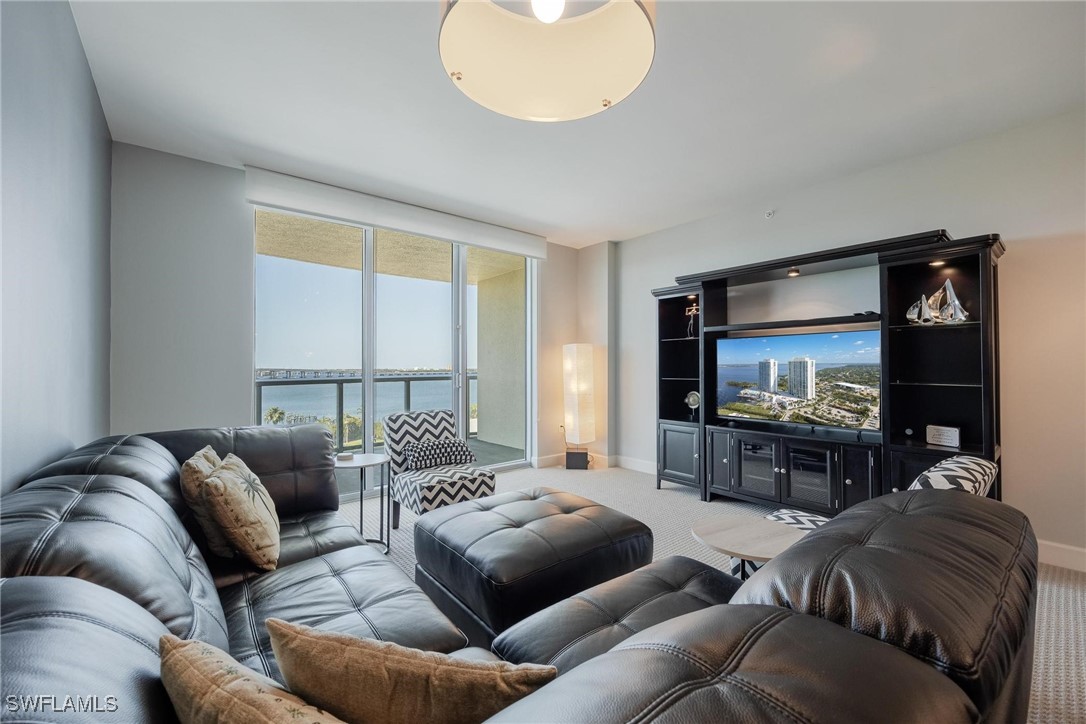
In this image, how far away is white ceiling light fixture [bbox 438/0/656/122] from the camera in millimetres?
1341

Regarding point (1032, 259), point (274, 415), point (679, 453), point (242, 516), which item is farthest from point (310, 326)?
point (1032, 259)

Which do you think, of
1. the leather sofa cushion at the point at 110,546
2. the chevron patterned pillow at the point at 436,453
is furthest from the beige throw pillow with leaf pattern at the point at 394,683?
the chevron patterned pillow at the point at 436,453

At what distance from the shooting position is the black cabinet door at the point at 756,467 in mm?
3508

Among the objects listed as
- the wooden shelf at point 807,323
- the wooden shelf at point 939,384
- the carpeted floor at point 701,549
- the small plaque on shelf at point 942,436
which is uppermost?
the wooden shelf at point 807,323

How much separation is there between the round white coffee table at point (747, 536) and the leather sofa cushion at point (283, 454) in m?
1.81

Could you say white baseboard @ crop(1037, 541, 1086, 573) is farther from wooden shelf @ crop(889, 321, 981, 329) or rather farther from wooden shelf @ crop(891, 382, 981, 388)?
wooden shelf @ crop(889, 321, 981, 329)

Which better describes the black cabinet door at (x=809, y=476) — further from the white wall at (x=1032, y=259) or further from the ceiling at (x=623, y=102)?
the ceiling at (x=623, y=102)

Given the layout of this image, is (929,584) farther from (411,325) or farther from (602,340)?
(602,340)

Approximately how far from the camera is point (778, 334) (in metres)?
3.75

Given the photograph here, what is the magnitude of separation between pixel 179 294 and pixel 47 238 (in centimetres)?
174

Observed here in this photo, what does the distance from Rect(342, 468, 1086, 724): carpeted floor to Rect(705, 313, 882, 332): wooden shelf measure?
1491 mm

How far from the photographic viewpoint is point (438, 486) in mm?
2854

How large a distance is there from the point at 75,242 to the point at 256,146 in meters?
1.33

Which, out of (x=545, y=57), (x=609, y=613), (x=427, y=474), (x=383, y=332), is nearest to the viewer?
(x=609, y=613)
